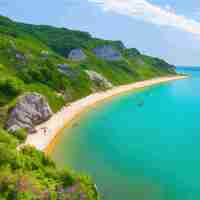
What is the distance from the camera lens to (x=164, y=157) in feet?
199

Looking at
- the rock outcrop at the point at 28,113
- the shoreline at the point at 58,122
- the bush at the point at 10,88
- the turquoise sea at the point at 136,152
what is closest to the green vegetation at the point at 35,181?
the turquoise sea at the point at 136,152

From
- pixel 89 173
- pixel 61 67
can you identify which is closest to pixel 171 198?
pixel 89 173

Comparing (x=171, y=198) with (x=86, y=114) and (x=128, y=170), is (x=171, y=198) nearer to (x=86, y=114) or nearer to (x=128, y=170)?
(x=128, y=170)

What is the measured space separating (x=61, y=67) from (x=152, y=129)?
63456mm

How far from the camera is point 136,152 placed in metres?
63.3

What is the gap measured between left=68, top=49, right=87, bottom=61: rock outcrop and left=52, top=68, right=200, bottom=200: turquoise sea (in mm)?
87399

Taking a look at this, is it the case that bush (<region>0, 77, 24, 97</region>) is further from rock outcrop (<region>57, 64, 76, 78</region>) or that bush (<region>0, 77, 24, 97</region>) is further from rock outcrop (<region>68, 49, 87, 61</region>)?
rock outcrop (<region>68, 49, 87, 61</region>)

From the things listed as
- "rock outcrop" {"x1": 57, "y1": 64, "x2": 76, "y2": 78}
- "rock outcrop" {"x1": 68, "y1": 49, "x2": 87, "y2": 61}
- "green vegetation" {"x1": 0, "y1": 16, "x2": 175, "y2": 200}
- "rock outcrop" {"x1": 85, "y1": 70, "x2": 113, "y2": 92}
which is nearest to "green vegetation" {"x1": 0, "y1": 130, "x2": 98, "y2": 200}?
"green vegetation" {"x1": 0, "y1": 16, "x2": 175, "y2": 200}

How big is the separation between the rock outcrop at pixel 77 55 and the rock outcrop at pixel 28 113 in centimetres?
10957

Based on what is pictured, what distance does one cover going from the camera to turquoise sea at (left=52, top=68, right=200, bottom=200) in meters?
46.3

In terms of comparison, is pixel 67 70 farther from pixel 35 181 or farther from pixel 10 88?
pixel 35 181

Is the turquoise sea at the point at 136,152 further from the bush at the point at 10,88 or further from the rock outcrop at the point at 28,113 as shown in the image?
the bush at the point at 10,88

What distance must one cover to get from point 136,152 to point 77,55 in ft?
464

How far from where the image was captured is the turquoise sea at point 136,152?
4628cm
